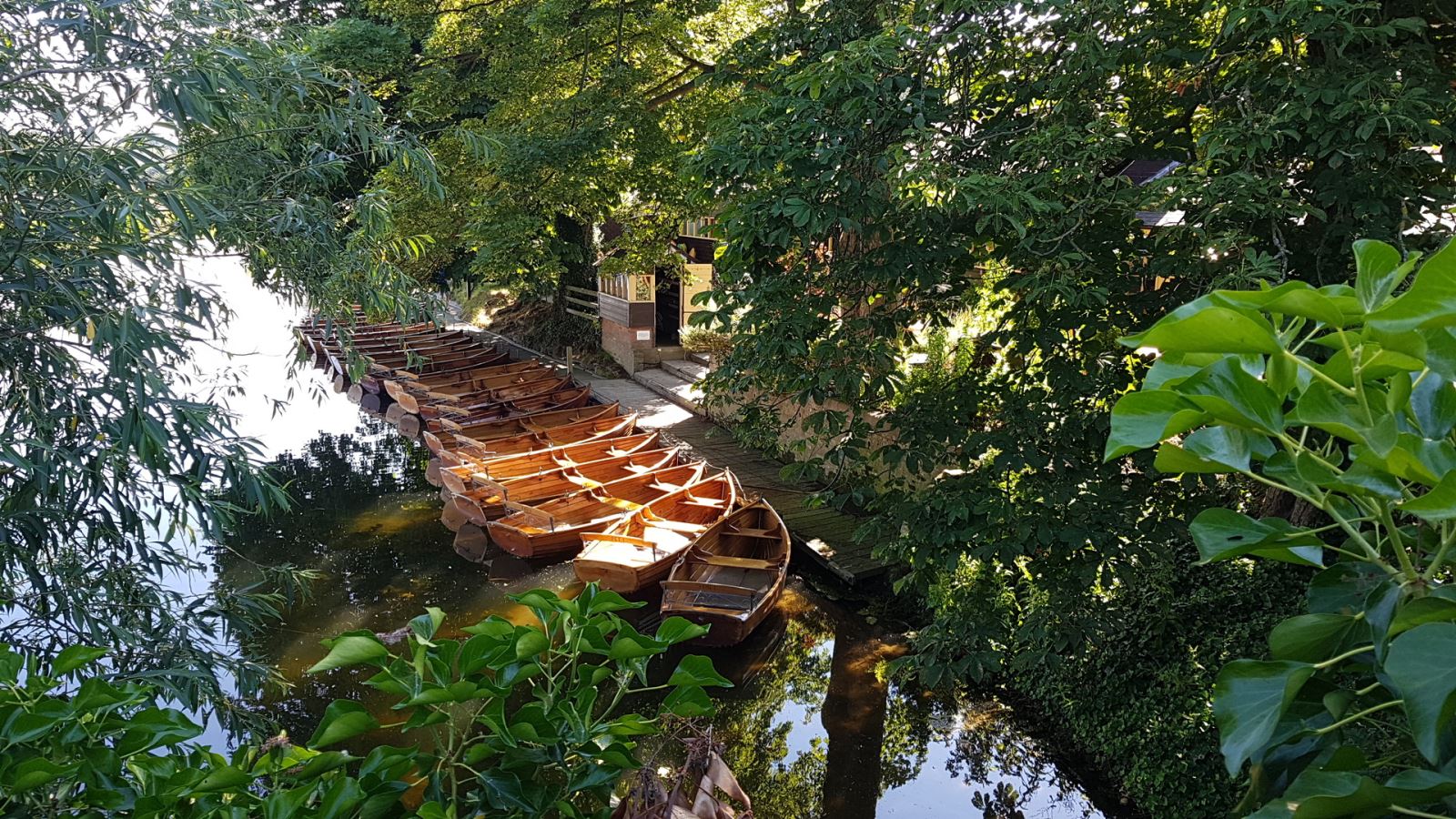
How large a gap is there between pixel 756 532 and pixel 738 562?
0.69 metres

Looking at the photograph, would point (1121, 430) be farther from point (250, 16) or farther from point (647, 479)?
point (647, 479)

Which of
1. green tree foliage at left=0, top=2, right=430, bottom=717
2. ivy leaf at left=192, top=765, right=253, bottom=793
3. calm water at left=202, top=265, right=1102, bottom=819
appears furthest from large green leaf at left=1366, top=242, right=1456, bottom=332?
calm water at left=202, top=265, right=1102, bottom=819

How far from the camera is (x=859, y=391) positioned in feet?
13.9

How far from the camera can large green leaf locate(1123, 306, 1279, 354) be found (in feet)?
2.45

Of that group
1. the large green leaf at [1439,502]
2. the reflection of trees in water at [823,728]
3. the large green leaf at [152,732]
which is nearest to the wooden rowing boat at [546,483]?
the reflection of trees in water at [823,728]

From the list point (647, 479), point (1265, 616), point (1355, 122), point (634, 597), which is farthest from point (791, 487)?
point (1355, 122)

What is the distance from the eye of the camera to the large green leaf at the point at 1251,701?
82 centimetres

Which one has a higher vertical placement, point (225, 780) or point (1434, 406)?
point (1434, 406)

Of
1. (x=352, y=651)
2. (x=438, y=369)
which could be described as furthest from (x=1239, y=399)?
(x=438, y=369)

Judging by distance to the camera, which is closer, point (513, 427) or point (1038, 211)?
point (1038, 211)

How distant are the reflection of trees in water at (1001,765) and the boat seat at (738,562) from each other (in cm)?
207

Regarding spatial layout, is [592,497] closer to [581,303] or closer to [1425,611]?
[1425,611]

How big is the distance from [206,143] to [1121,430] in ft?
13.0

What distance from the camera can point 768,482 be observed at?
10.8 meters
